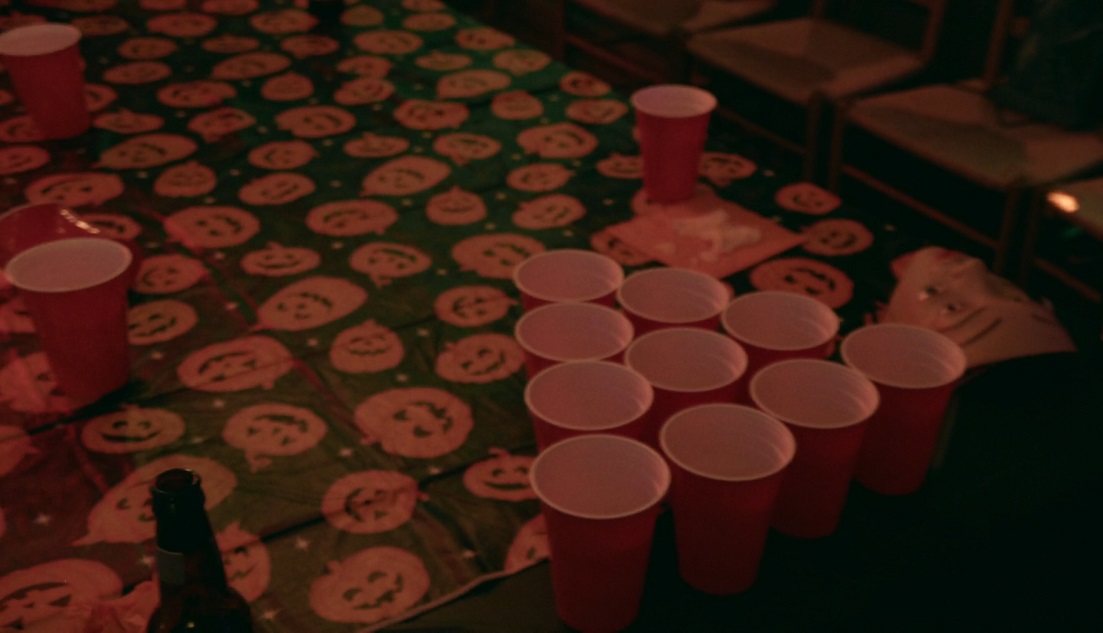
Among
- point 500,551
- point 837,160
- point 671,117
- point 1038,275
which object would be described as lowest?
point 1038,275

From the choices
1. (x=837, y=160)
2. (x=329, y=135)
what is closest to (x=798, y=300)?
(x=329, y=135)

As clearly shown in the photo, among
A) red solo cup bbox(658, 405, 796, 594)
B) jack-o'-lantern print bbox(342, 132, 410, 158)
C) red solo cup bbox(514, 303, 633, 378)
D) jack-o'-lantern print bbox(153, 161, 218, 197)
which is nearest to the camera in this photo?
red solo cup bbox(658, 405, 796, 594)

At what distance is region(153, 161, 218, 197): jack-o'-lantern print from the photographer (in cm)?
154

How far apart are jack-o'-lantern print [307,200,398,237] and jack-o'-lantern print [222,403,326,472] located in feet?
1.32

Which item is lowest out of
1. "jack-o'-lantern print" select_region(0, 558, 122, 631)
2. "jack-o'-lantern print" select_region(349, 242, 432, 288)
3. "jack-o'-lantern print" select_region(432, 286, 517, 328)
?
"jack-o'-lantern print" select_region(0, 558, 122, 631)

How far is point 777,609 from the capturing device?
0.83 m

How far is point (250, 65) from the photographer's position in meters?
1.98

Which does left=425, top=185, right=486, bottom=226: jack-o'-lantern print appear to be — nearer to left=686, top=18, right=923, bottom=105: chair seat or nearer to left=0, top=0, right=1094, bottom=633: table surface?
left=0, top=0, right=1094, bottom=633: table surface

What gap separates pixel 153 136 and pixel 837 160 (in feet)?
5.02

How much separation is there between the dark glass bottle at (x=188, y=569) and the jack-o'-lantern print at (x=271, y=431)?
0.27 meters

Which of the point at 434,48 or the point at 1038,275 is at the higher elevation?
the point at 434,48

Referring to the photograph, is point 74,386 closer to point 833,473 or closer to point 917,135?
point 833,473

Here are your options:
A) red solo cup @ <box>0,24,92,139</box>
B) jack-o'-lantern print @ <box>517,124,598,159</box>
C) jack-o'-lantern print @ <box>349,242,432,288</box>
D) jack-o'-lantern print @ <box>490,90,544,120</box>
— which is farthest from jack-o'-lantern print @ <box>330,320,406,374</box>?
red solo cup @ <box>0,24,92,139</box>

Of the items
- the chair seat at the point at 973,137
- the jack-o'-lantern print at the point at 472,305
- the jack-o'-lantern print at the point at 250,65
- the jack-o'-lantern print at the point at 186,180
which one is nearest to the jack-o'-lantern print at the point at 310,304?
the jack-o'-lantern print at the point at 472,305
